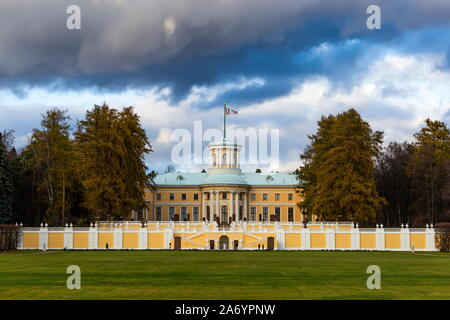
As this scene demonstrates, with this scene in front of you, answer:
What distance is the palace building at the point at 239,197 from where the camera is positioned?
124812 millimetres

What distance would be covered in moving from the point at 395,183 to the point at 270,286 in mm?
74306

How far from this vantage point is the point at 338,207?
80062 millimetres

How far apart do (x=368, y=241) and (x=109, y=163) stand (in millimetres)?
29267

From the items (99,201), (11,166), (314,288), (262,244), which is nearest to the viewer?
(314,288)

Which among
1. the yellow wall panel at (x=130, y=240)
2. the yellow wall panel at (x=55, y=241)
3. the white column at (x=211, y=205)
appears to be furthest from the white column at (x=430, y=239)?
the white column at (x=211, y=205)

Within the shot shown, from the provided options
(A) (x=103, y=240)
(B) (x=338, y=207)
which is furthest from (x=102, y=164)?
(B) (x=338, y=207)

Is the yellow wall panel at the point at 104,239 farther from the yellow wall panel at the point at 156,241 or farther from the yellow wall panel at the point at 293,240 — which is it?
the yellow wall panel at the point at 293,240

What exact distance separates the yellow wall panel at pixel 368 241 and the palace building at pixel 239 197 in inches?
2000

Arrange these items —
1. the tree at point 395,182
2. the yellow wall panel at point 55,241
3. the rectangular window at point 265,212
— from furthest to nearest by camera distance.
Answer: the rectangular window at point 265,212
the tree at point 395,182
the yellow wall panel at point 55,241

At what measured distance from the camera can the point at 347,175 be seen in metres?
79.2

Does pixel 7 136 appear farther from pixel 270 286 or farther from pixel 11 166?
pixel 270 286

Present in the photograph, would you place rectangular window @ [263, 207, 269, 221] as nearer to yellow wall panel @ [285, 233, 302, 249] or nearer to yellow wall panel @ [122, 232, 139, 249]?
yellow wall panel @ [285, 233, 302, 249]

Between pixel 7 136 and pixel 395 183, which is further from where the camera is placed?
pixel 395 183

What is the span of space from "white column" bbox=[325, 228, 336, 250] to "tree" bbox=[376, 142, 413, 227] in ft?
82.4
